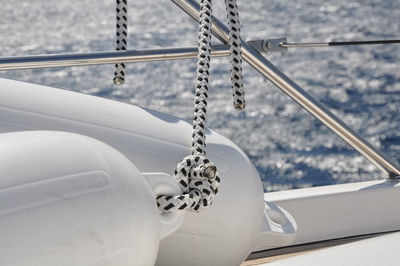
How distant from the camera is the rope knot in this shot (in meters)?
0.73

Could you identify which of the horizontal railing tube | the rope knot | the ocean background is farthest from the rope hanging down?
the ocean background

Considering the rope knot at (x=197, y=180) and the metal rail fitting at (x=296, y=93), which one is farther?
the metal rail fitting at (x=296, y=93)

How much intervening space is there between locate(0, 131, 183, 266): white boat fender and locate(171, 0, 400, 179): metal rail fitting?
1.65 feet

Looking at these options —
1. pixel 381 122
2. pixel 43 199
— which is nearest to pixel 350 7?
pixel 381 122

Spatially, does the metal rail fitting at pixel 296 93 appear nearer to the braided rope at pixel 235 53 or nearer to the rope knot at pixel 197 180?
the braided rope at pixel 235 53

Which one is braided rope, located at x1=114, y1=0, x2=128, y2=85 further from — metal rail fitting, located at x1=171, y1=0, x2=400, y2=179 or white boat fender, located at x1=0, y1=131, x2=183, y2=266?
white boat fender, located at x1=0, y1=131, x2=183, y2=266

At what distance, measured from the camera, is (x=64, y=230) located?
1.82ft

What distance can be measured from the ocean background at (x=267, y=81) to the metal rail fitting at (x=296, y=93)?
118cm

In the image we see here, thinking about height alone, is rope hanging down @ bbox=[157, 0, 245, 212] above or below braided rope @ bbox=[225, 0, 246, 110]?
below

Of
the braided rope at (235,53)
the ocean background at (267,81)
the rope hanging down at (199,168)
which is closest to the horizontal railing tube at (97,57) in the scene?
the braided rope at (235,53)

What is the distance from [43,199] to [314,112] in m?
0.74

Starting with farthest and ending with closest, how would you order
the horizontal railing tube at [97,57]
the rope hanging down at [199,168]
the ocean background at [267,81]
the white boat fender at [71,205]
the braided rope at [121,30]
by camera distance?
the ocean background at [267,81]
the braided rope at [121,30]
the horizontal railing tube at [97,57]
the rope hanging down at [199,168]
the white boat fender at [71,205]

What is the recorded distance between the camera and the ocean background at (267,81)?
5605mm

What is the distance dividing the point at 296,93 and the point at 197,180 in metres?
0.48
